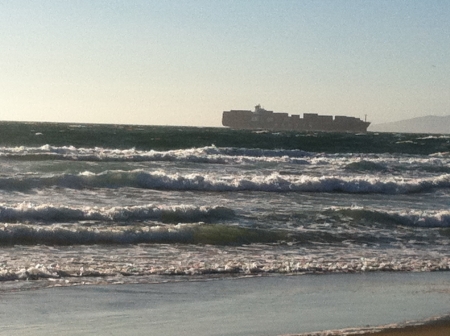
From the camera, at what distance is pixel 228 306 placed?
9000 millimetres

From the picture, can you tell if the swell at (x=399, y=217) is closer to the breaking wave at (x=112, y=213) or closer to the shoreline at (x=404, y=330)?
the breaking wave at (x=112, y=213)

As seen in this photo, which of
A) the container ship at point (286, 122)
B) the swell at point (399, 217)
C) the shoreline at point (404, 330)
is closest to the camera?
the shoreline at point (404, 330)

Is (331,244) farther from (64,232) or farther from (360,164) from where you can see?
(360,164)

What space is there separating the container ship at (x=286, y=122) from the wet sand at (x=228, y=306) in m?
162

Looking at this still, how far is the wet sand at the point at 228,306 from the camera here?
798 cm

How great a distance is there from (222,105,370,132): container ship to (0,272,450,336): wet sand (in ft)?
531

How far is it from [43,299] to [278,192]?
1525cm

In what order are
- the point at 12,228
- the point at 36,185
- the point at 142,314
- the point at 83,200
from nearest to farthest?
the point at 142,314 < the point at 12,228 < the point at 83,200 < the point at 36,185

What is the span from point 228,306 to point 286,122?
170169mm

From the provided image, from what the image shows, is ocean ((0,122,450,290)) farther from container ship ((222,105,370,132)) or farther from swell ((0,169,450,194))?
container ship ((222,105,370,132))

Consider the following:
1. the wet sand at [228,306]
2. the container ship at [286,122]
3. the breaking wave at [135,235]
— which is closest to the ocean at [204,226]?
the breaking wave at [135,235]

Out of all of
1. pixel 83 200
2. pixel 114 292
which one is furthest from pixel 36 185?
pixel 114 292

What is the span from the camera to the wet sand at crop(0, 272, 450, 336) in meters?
7.98

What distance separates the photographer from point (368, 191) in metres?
25.8
